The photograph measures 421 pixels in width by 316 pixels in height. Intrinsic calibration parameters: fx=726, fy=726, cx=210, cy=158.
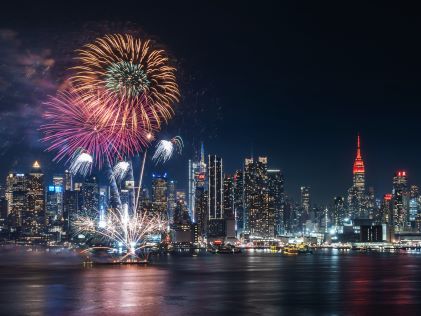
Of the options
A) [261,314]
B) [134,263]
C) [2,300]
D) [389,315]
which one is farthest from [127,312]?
[134,263]

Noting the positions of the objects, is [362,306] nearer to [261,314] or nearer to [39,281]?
[261,314]

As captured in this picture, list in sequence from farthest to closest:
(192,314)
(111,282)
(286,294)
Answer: (111,282) < (286,294) < (192,314)

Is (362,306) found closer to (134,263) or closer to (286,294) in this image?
(286,294)

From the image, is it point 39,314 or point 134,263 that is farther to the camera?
point 134,263

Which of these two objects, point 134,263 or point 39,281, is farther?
point 134,263

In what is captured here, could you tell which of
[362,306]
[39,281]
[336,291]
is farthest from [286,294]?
[39,281]

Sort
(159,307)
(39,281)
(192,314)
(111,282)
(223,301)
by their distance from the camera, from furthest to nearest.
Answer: (39,281) < (111,282) < (223,301) < (159,307) < (192,314)

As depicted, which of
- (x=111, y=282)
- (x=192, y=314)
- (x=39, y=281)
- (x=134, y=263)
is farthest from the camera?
(x=134, y=263)

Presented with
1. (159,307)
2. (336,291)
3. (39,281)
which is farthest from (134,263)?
(159,307)

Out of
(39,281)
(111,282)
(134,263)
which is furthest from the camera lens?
(134,263)
